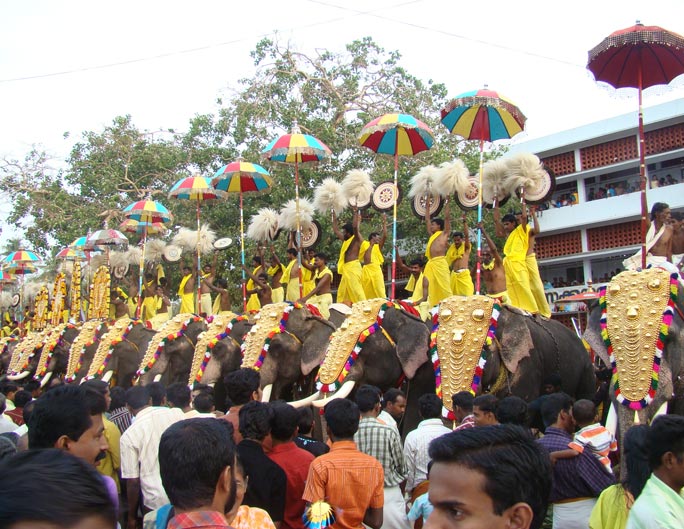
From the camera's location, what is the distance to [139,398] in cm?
569

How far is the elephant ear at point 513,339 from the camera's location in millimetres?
7887

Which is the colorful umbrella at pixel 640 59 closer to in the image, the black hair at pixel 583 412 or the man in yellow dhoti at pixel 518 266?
the man in yellow dhoti at pixel 518 266

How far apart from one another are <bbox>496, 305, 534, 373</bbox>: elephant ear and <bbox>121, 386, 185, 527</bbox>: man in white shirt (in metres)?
4.10

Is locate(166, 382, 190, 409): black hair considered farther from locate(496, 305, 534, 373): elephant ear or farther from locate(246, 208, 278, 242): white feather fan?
locate(246, 208, 278, 242): white feather fan

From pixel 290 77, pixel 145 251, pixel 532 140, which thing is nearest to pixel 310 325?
pixel 145 251

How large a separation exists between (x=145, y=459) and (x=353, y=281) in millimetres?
7365

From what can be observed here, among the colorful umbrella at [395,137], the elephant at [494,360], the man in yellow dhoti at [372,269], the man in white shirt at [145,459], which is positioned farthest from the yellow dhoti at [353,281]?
the man in white shirt at [145,459]

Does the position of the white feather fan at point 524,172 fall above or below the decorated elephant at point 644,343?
above

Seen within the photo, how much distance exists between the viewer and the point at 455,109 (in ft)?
32.3

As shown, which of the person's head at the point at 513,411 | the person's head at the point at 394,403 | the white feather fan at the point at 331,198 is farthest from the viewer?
the white feather fan at the point at 331,198

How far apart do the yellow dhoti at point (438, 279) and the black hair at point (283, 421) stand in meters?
6.90

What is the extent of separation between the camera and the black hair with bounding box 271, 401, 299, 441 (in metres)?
3.99

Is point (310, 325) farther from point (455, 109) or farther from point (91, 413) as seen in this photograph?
point (91, 413)

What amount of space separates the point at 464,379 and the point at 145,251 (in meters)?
12.6
